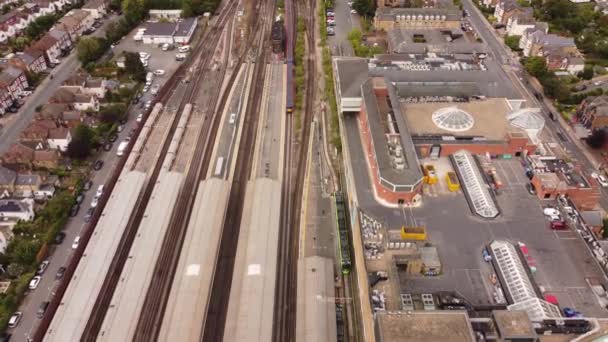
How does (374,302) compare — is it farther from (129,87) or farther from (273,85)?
(129,87)

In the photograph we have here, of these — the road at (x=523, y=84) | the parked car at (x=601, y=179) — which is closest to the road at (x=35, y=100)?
the road at (x=523, y=84)

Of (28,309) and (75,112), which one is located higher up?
(75,112)

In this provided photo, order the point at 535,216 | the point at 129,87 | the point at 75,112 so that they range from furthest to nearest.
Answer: the point at 129,87 → the point at 75,112 → the point at 535,216

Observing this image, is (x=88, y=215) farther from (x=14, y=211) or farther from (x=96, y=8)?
(x=96, y=8)

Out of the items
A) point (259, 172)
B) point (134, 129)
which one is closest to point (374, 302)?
point (259, 172)

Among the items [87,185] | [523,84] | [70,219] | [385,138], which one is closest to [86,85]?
[87,185]

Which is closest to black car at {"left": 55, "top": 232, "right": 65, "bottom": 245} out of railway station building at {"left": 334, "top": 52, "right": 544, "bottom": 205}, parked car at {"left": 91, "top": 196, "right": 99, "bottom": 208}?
parked car at {"left": 91, "top": 196, "right": 99, "bottom": 208}

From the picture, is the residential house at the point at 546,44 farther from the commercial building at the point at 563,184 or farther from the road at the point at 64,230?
the road at the point at 64,230

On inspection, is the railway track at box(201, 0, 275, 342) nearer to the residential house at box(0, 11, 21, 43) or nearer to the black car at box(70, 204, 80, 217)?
the black car at box(70, 204, 80, 217)
